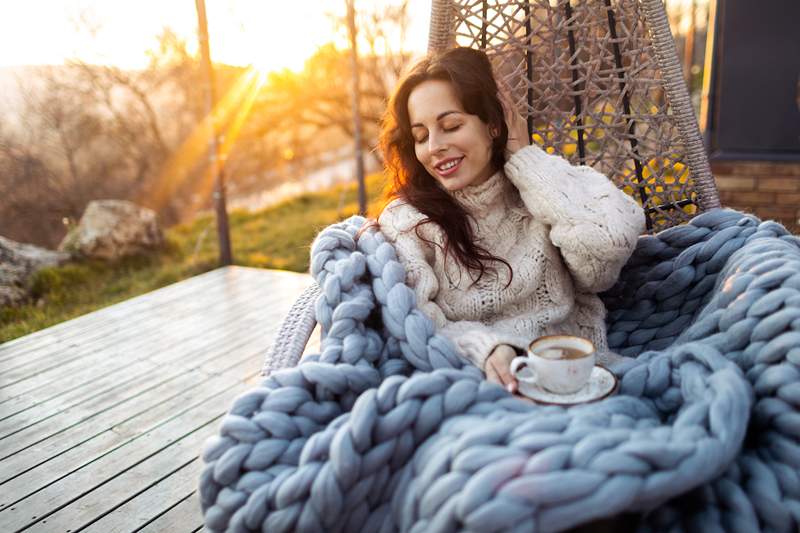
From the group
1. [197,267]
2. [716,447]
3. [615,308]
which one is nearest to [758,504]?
[716,447]

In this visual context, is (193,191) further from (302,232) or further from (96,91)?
(302,232)

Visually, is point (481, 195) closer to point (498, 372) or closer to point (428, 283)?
point (428, 283)

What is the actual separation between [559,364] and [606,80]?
1144 mm

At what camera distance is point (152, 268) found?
470 cm

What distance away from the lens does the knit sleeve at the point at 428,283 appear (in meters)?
1.30

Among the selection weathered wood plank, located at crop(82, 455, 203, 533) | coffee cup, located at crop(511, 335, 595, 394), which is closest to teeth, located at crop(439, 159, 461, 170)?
coffee cup, located at crop(511, 335, 595, 394)

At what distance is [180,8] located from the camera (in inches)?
257

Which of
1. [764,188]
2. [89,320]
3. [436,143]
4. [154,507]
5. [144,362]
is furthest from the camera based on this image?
[764,188]

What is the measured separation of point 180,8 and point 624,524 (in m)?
6.90

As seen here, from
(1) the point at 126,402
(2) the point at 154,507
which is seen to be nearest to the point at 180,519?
(2) the point at 154,507

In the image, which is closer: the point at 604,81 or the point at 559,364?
the point at 559,364

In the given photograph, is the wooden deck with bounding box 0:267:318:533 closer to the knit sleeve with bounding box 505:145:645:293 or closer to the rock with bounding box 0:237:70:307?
the rock with bounding box 0:237:70:307

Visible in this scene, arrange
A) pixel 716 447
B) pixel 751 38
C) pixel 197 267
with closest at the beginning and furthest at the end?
pixel 716 447 < pixel 751 38 < pixel 197 267

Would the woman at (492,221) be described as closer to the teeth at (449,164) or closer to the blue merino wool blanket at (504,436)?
the teeth at (449,164)
